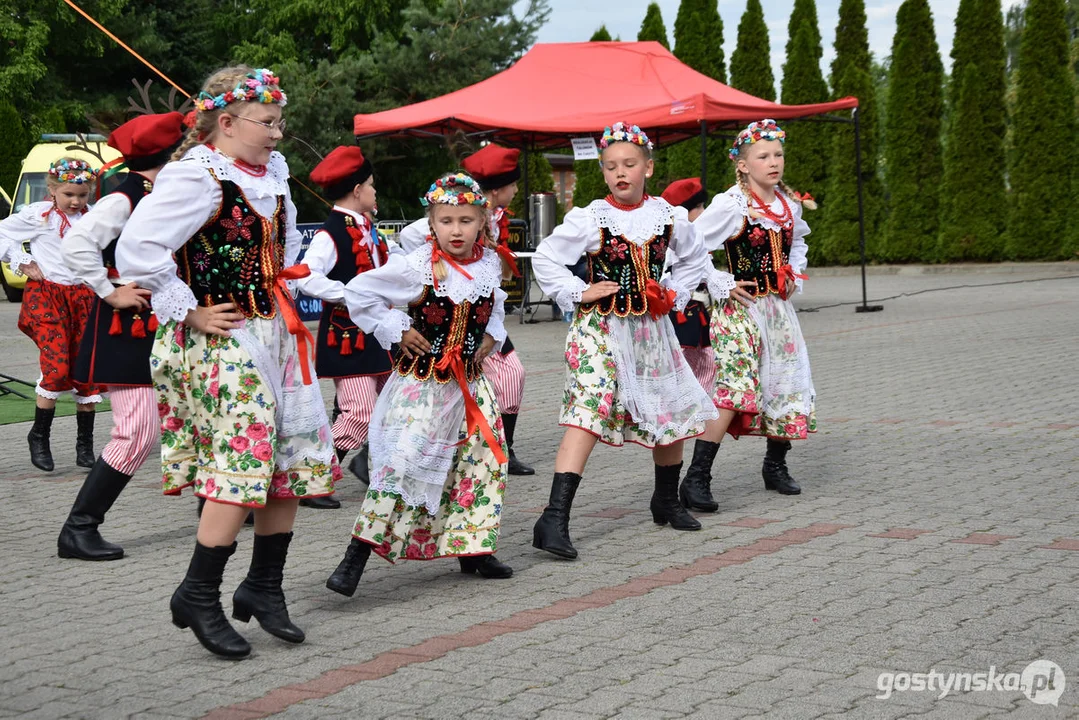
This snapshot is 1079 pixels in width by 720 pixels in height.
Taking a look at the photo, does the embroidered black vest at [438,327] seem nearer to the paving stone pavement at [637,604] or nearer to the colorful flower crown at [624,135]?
the paving stone pavement at [637,604]

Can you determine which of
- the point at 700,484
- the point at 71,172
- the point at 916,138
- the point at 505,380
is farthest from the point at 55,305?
the point at 916,138

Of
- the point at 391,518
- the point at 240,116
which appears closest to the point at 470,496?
the point at 391,518

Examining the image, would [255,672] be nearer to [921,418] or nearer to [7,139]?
[921,418]

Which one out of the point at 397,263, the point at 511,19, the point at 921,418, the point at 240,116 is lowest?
the point at 921,418

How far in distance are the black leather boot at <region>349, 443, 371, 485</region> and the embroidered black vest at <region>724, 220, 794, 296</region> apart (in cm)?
220

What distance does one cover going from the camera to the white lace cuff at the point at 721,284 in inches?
259

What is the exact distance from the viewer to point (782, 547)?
5.71 m

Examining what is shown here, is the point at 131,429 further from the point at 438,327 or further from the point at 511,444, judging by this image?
the point at 511,444

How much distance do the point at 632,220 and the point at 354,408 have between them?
6.55 feet

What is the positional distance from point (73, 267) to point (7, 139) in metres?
27.0

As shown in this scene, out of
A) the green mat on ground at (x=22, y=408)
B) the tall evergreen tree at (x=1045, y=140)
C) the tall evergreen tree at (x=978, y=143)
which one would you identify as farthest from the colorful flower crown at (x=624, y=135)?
the tall evergreen tree at (x=978, y=143)

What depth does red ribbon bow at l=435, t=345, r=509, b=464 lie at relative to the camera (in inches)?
201

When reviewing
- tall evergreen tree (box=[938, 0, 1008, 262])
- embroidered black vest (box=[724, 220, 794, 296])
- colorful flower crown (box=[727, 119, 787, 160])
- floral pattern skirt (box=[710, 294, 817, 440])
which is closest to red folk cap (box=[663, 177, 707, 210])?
colorful flower crown (box=[727, 119, 787, 160])

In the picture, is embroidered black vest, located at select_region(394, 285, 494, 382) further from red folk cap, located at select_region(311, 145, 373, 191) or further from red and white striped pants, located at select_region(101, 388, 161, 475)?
red folk cap, located at select_region(311, 145, 373, 191)
